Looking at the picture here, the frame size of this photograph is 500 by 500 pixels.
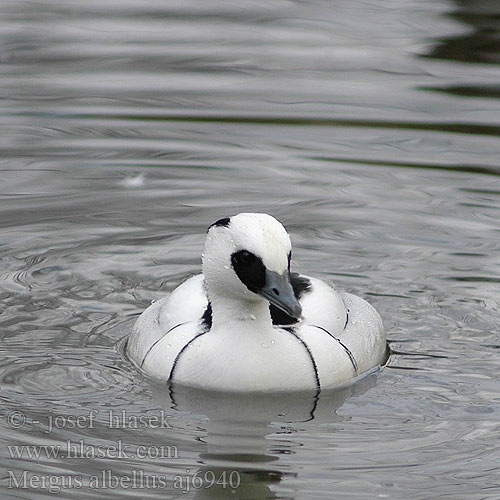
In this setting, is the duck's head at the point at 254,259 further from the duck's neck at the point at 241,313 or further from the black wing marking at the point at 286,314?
the black wing marking at the point at 286,314

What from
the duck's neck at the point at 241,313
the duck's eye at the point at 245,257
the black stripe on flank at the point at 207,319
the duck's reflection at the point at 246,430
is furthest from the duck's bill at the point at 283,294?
the black stripe on flank at the point at 207,319

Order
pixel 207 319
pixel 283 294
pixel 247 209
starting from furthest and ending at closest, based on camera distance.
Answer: pixel 247 209 → pixel 207 319 → pixel 283 294

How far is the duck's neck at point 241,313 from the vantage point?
7891mm

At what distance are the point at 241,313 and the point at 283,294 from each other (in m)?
0.51

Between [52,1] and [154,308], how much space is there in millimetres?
9193

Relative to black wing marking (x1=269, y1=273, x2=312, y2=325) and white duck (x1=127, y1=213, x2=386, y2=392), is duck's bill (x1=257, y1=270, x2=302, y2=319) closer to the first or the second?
white duck (x1=127, y1=213, x2=386, y2=392)

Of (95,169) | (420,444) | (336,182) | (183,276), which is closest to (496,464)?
(420,444)

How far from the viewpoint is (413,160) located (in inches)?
473

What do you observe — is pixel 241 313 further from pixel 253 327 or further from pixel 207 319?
pixel 207 319

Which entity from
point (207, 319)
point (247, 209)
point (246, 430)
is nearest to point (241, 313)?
point (207, 319)

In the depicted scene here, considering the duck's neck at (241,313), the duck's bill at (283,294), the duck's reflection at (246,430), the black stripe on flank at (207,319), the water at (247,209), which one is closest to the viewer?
the duck's reflection at (246,430)

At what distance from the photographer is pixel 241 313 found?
792 centimetres

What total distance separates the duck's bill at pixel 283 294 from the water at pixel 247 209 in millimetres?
674

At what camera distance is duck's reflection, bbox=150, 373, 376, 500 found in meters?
6.91
